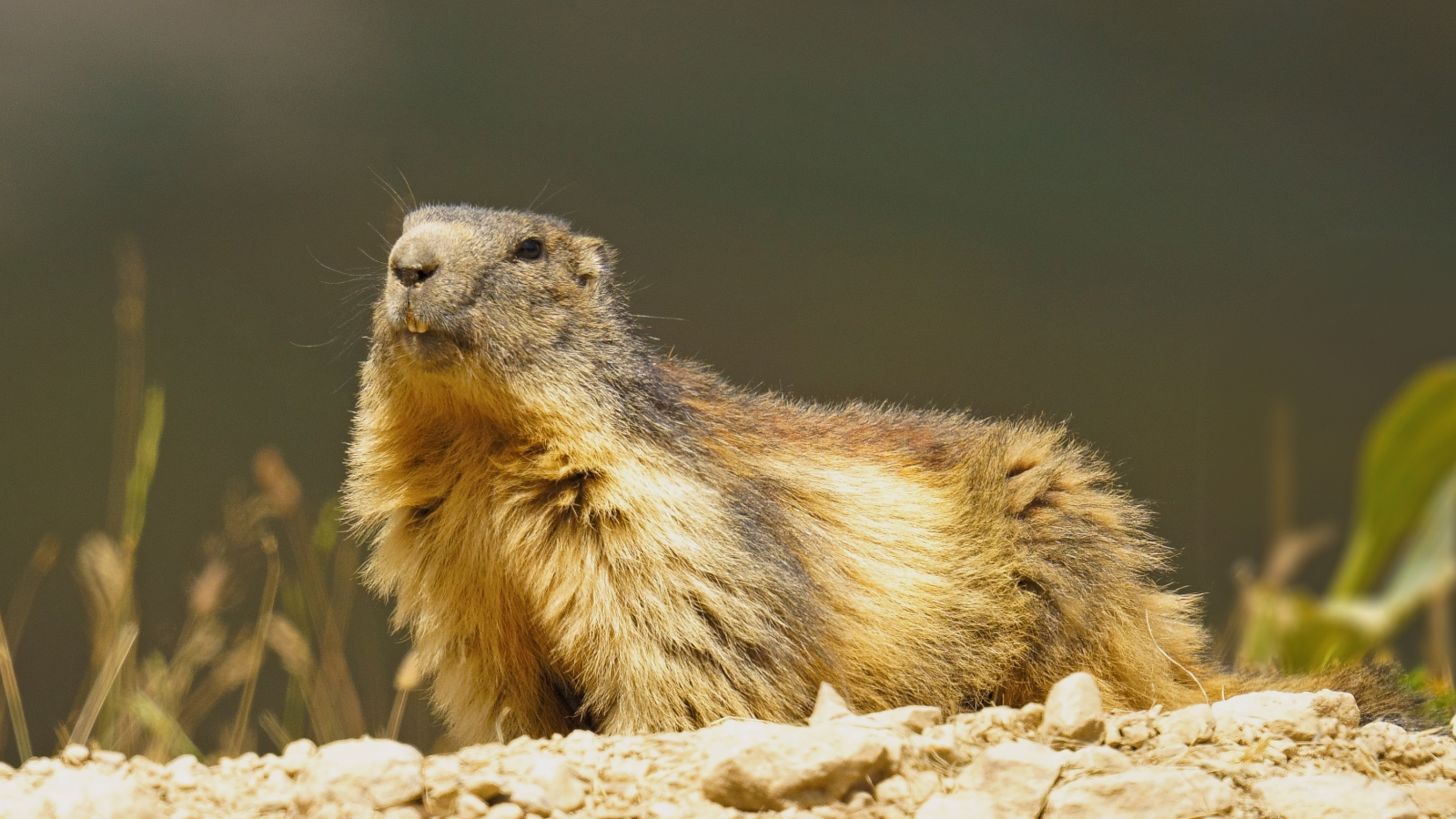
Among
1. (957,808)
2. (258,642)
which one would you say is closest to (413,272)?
(258,642)

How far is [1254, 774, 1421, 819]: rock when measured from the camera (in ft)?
8.43

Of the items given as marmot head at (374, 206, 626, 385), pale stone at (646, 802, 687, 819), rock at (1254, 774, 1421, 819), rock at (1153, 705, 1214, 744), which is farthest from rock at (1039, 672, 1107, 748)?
marmot head at (374, 206, 626, 385)

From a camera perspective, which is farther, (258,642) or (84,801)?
(258,642)

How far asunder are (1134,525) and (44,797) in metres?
3.04

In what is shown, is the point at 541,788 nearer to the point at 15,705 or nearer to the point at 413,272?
the point at 413,272

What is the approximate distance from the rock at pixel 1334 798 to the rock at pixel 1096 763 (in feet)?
0.90

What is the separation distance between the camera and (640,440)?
359 centimetres

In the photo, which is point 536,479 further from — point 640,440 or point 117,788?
point 117,788

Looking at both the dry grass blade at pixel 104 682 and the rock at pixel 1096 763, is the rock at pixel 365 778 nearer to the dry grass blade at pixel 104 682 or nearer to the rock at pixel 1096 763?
the rock at pixel 1096 763

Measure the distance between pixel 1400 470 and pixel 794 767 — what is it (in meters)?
2.53

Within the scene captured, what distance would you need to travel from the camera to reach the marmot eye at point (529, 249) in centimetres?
379

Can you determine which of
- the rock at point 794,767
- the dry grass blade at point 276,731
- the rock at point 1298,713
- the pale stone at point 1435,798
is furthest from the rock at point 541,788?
the dry grass blade at point 276,731

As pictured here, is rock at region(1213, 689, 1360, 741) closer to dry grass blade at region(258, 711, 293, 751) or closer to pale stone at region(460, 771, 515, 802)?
pale stone at region(460, 771, 515, 802)

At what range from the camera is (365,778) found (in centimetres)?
254
